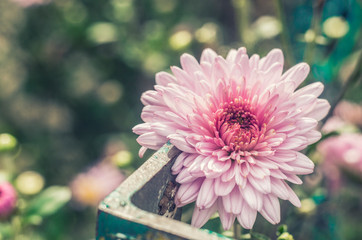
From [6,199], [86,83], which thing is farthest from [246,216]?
[86,83]

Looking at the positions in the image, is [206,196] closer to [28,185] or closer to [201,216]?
[201,216]

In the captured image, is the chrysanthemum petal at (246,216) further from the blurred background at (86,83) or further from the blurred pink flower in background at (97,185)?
the blurred pink flower in background at (97,185)

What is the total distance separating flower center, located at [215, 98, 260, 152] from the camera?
52 cm

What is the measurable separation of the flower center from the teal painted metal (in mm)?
109

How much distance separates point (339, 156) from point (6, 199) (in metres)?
0.77

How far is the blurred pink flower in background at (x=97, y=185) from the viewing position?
136 centimetres

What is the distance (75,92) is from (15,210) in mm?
845

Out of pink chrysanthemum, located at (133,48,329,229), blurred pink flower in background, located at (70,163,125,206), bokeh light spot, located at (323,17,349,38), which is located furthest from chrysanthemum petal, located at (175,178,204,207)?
blurred pink flower in background, located at (70,163,125,206)

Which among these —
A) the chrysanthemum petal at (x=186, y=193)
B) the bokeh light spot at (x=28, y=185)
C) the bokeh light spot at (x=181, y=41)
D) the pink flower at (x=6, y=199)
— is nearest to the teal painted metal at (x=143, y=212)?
the chrysanthemum petal at (x=186, y=193)

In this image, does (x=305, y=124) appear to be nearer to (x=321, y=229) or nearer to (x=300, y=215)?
(x=300, y=215)

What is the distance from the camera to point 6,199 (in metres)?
0.74

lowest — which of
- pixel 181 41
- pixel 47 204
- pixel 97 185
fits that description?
pixel 97 185

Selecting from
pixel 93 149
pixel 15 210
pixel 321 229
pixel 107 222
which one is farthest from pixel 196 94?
pixel 93 149

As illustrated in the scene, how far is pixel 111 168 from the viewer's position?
4.46 feet
